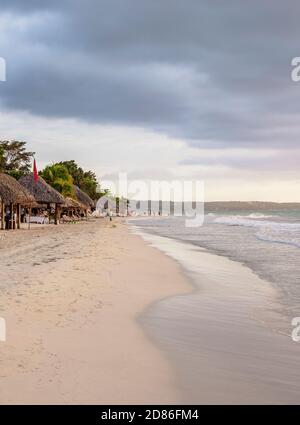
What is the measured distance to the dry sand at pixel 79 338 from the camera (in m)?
4.06

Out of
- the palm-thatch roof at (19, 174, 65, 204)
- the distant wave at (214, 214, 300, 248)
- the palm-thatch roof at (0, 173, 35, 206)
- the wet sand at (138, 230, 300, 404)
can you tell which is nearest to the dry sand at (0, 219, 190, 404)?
the wet sand at (138, 230, 300, 404)

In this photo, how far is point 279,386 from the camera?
4.42m

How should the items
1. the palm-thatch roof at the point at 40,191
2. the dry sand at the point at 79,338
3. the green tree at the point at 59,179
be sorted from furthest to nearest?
1. the green tree at the point at 59,179
2. the palm-thatch roof at the point at 40,191
3. the dry sand at the point at 79,338

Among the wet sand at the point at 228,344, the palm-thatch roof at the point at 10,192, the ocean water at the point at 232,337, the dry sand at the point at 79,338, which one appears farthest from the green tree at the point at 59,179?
the wet sand at the point at 228,344

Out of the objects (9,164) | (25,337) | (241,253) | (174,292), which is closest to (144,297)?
(174,292)

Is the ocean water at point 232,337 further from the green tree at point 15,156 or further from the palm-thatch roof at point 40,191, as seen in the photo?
the green tree at point 15,156

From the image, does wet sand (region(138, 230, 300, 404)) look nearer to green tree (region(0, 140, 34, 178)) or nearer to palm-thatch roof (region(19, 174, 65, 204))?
palm-thatch roof (region(19, 174, 65, 204))

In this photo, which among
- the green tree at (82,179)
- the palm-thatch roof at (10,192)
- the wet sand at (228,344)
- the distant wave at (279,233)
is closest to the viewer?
the wet sand at (228,344)

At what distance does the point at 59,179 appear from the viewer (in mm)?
56938

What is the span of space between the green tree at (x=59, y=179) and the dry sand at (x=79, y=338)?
44.4 meters

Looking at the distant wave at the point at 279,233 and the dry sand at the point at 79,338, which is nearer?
the dry sand at the point at 79,338

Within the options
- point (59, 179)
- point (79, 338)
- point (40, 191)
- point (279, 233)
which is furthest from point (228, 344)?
point (59, 179)
